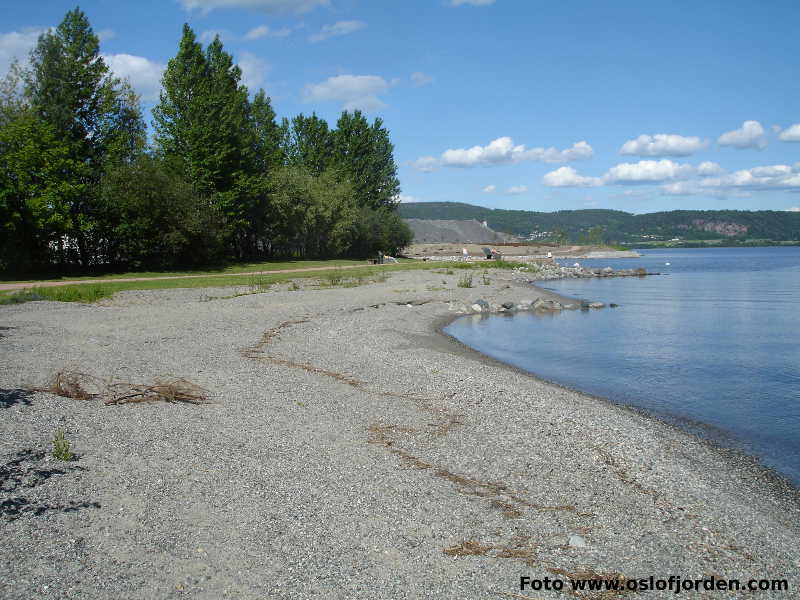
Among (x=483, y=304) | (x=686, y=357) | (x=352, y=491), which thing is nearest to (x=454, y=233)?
(x=483, y=304)

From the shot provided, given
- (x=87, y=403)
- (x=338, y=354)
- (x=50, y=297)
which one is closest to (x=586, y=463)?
(x=87, y=403)

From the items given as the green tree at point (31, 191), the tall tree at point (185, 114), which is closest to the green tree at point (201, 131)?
the tall tree at point (185, 114)

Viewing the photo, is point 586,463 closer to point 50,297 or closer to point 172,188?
point 50,297

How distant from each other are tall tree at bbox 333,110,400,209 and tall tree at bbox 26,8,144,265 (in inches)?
1390

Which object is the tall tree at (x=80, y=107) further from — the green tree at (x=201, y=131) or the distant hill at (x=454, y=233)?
the distant hill at (x=454, y=233)

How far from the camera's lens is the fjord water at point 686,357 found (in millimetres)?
12734

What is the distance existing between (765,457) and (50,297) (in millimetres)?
25345

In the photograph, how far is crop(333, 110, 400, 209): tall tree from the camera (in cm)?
7503

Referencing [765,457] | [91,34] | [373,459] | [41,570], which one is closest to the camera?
[41,570]

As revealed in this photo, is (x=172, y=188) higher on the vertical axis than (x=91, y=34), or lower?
lower

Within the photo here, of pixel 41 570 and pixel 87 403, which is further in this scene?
pixel 87 403

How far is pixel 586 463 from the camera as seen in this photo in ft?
31.0

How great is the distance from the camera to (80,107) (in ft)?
130

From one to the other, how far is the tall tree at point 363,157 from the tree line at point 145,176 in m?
9.82
